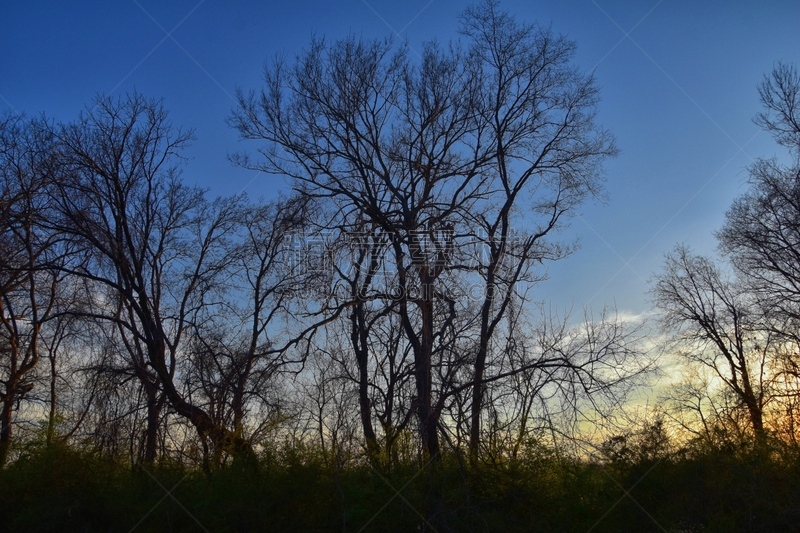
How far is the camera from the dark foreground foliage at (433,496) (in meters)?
8.88

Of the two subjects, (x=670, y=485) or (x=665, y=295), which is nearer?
(x=670, y=485)

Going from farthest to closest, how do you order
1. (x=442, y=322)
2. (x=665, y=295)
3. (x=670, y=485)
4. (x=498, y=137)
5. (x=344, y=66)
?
(x=665, y=295), (x=498, y=137), (x=344, y=66), (x=442, y=322), (x=670, y=485)

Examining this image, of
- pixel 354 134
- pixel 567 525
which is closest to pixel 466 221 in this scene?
pixel 354 134

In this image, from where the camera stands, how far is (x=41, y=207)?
15.4 m

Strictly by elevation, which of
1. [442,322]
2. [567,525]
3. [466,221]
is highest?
[466,221]

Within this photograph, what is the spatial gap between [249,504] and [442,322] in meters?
5.26

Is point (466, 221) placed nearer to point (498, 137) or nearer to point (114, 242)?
point (498, 137)

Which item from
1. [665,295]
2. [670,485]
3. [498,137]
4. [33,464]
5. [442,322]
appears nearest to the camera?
[670,485]

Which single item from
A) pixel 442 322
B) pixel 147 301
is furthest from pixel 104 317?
pixel 442 322

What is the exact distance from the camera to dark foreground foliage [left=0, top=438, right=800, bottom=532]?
888cm

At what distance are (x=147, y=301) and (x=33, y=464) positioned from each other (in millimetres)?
4883

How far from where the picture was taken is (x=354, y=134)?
14906 mm

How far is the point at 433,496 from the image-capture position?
1002 centimetres

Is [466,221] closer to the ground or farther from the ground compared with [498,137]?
closer to the ground
